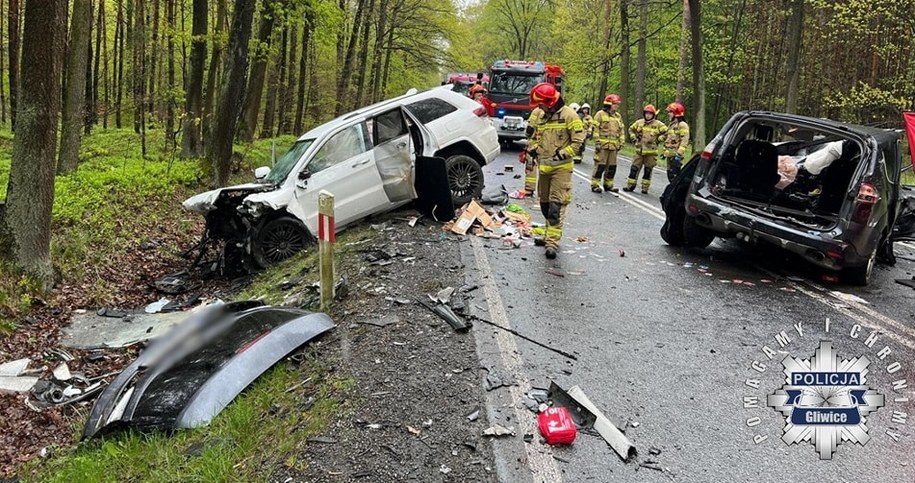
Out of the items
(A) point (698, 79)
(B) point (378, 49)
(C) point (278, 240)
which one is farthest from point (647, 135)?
(B) point (378, 49)

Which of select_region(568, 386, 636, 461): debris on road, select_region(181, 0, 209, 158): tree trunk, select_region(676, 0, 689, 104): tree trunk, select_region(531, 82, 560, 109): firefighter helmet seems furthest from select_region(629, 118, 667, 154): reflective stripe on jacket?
select_region(676, 0, 689, 104): tree trunk

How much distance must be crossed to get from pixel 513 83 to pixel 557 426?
57.3 ft

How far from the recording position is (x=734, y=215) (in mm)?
6684

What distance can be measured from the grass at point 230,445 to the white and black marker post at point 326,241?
1.20m

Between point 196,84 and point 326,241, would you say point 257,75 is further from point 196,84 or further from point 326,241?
point 326,241

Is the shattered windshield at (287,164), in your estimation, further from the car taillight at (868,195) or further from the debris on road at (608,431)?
the car taillight at (868,195)

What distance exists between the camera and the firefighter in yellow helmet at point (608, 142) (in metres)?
12.2

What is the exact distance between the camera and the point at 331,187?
27.1 feet

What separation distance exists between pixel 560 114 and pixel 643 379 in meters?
4.14

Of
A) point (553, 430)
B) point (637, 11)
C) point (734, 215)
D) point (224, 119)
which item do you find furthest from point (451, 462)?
point (637, 11)

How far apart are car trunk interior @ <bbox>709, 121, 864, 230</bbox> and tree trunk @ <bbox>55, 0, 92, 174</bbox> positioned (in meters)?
11.6

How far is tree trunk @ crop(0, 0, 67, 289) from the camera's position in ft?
21.9

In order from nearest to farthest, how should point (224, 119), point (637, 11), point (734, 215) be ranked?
point (734, 215)
point (224, 119)
point (637, 11)

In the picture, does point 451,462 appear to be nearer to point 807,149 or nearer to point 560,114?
point 560,114
